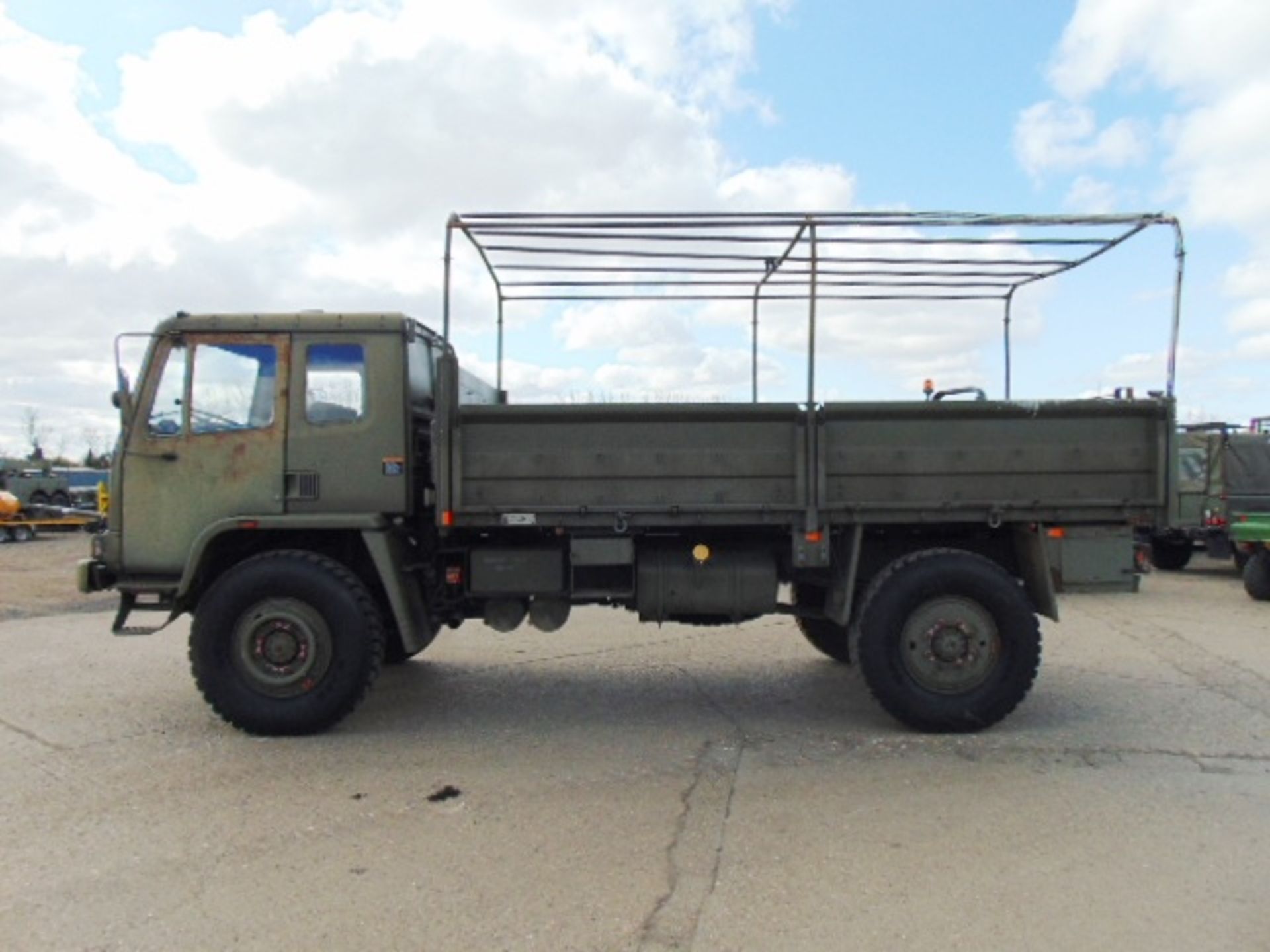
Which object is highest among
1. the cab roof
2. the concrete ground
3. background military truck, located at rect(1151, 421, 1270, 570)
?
the cab roof

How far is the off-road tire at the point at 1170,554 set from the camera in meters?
16.1

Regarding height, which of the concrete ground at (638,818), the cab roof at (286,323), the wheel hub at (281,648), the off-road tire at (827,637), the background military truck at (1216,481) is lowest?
the concrete ground at (638,818)

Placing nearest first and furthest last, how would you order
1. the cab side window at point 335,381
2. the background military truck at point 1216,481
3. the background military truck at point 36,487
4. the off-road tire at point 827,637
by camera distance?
the cab side window at point 335,381, the off-road tire at point 827,637, the background military truck at point 1216,481, the background military truck at point 36,487

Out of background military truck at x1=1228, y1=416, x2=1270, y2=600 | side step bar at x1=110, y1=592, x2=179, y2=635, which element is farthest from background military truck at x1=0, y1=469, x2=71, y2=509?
background military truck at x1=1228, y1=416, x2=1270, y2=600

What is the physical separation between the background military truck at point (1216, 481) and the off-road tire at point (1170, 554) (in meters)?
0.02

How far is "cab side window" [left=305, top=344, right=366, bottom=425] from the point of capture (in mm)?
6238

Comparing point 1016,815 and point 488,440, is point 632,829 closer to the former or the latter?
point 1016,815

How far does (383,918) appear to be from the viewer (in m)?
3.70

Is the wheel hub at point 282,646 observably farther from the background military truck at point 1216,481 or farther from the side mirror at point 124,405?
the background military truck at point 1216,481

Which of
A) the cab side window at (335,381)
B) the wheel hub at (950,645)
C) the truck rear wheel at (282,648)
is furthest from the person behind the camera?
the cab side window at (335,381)

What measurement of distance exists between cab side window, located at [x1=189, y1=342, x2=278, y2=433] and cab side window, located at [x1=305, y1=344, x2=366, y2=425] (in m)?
0.24

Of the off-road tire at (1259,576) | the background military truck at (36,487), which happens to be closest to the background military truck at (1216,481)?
the off-road tire at (1259,576)

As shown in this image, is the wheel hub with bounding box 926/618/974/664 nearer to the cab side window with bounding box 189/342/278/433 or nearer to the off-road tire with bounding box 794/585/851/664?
the off-road tire with bounding box 794/585/851/664

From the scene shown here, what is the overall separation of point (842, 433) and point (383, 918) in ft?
12.8
